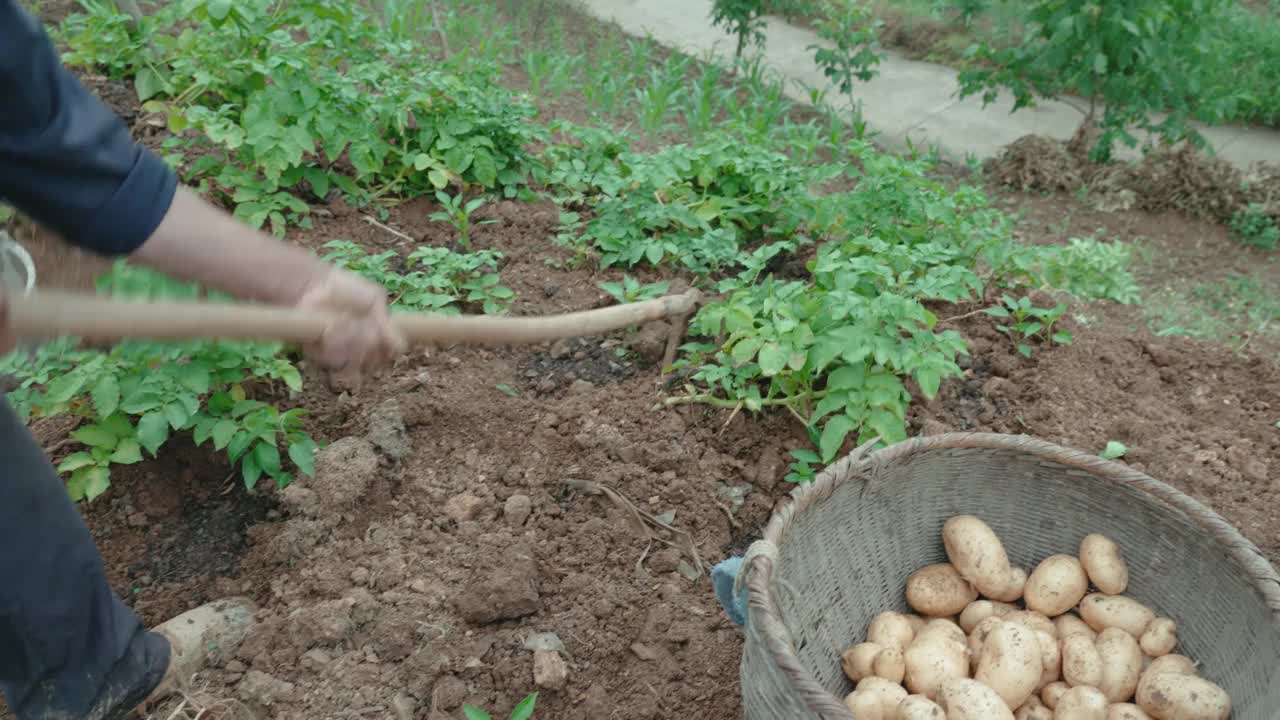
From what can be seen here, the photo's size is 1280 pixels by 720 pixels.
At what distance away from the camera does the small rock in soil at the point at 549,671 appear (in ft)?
6.55

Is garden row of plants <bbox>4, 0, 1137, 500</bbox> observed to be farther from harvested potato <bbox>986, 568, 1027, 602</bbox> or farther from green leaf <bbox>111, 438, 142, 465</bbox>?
harvested potato <bbox>986, 568, 1027, 602</bbox>

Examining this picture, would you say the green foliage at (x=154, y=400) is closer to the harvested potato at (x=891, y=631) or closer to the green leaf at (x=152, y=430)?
the green leaf at (x=152, y=430)

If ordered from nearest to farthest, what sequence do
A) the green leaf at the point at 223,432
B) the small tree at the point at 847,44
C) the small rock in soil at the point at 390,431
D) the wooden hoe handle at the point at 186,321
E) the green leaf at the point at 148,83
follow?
1. the wooden hoe handle at the point at 186,321
2. the green leaf at the point at 223,432
3. the small rock in soil at the point at 390,431
4. the green leaf at the point at 148,83
5. the small tree at the point at 847,44

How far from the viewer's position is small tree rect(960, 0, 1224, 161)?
423 cm

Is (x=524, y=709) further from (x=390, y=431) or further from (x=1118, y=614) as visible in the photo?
(x=1118, y=614)

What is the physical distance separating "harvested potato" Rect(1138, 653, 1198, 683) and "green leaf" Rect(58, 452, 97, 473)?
2.47 meters

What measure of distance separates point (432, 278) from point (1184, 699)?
2.21 metres

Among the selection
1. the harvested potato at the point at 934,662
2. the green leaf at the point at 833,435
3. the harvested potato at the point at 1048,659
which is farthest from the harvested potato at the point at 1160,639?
Answer: the green leaf at the point at 833,435

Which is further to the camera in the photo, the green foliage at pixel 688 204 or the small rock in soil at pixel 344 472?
the green foliage at pixel 688 204

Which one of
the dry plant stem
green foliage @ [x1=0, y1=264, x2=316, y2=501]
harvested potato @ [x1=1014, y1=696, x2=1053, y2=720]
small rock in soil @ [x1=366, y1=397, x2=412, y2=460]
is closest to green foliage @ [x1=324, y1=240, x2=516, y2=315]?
small rock in soil @ [x1=366, y1=397, x2=412, y2=460]

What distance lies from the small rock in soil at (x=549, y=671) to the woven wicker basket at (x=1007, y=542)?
44 centimetres

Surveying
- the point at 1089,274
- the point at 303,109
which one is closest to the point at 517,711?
the point at 303,109

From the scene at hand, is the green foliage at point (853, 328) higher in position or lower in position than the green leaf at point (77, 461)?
higher

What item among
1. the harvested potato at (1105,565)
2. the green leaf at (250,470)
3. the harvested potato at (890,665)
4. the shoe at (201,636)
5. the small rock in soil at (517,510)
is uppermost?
the harvested potato at (1105,565)
